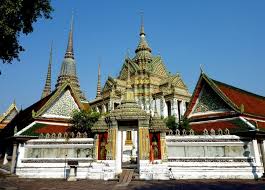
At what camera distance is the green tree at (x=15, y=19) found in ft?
36.1

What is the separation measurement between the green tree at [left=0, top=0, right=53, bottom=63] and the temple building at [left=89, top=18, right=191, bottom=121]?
2456cm

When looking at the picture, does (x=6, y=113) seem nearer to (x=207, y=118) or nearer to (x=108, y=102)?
(x=108, y=102)

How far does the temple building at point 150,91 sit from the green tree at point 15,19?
24556 millimetres

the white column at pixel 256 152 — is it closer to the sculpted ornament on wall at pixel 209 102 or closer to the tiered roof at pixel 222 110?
the tiered roof at pixel 222 110

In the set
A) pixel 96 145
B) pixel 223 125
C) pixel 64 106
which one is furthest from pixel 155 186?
pixel 64 106

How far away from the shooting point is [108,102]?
1587 inches

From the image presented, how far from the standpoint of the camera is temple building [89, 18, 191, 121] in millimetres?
39219

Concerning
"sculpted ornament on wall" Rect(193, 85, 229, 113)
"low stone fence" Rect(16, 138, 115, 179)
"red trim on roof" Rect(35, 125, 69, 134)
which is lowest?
"low stone fence" Rect(16, 138, 115, 179)

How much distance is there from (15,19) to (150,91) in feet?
96.1

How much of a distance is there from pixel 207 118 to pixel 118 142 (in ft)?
24.0

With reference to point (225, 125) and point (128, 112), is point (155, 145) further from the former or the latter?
point (225, 125)

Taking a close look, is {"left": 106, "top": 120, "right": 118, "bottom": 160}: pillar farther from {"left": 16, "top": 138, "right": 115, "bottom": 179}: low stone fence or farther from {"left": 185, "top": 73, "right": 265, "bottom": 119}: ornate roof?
{"left": 185, "top": 73, "right": 265, "bottom": 119}: ornate roof

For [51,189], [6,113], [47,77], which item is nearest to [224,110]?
[51,189]

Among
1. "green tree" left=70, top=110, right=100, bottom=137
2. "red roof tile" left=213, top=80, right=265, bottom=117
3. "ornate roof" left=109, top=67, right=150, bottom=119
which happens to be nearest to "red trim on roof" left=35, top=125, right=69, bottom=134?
"green tree" left=70, top=110, right=100, bottom=137
